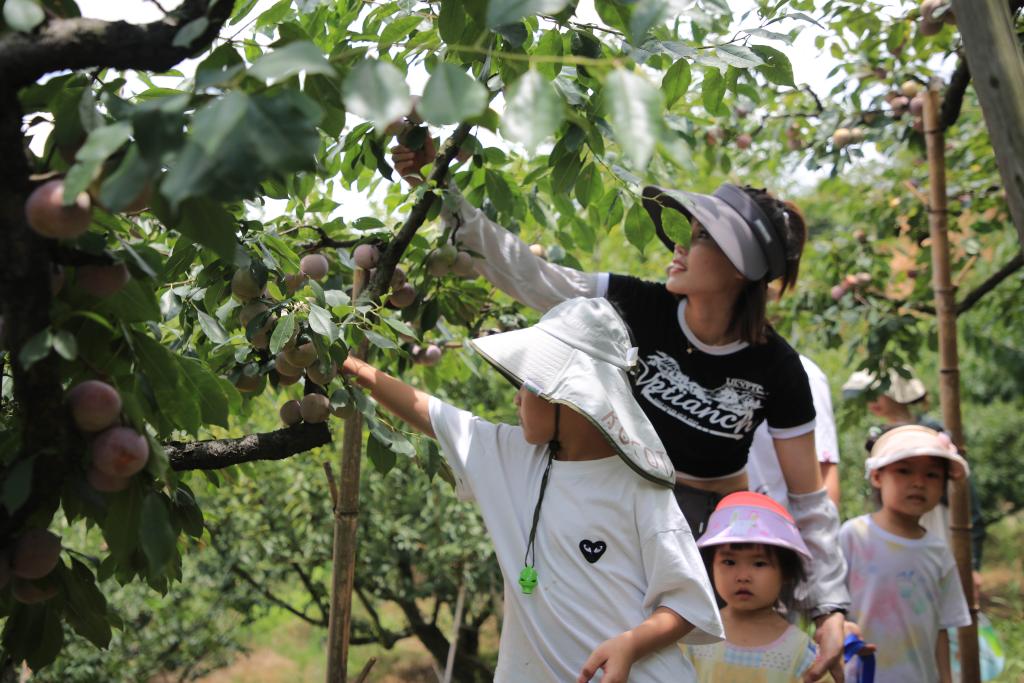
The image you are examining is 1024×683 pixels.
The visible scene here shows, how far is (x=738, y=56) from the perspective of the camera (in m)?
1.88

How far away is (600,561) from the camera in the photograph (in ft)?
6.68

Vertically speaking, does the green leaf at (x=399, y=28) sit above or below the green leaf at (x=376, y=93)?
below

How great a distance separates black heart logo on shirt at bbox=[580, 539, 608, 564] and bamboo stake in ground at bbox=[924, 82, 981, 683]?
177cm

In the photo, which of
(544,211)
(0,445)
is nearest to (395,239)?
(544,211)

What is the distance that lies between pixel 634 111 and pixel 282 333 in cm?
94

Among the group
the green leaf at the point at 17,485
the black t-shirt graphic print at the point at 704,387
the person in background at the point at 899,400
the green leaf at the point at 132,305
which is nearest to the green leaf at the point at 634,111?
the green leaf at the point at 132,305

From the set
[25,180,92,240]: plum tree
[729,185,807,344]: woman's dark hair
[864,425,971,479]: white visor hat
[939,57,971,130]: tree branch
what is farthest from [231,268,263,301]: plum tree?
[939,57,971,130]: tree branch

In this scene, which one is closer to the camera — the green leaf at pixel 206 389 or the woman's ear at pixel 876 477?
the green leaf at pixel 206 389

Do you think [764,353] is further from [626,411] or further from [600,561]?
[600,561]

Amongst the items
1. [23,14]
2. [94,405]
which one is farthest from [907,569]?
[23,14]

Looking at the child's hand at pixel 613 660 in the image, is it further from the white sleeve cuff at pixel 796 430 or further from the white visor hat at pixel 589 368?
the white sleeve cuff at pixel 796 430

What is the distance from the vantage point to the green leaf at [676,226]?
2.30 m

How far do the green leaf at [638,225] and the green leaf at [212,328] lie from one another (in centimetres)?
93

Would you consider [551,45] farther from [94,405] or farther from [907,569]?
[907,569]
